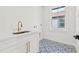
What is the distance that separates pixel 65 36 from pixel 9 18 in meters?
3.70

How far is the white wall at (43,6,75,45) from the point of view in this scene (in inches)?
191

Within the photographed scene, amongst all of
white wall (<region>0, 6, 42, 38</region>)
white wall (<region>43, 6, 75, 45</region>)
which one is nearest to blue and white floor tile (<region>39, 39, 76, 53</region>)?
white wall (<region>43, 6, 75, 45</region>)

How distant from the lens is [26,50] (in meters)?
2.65

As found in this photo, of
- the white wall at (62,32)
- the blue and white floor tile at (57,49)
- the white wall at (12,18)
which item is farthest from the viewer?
the white wall at (62,32)

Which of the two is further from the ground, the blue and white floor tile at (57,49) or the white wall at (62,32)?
the white wall at (62,32)

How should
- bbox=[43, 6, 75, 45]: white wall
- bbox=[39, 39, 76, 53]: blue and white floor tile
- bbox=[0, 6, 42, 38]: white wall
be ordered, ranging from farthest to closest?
bbox=[43, 6, 75, 45]: white wall → bbox=[39, 39, 76, 53]: blue and white floor tile → bbox=[0, 6, 42, 38]: white wall

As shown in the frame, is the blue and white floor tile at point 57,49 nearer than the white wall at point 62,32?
Yes

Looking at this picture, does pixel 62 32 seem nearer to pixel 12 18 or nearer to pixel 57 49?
pixel 57 49

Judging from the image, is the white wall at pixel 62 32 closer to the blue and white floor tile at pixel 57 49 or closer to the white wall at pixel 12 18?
the blue and white floor tile at pixel 57 49

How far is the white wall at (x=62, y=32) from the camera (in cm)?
486

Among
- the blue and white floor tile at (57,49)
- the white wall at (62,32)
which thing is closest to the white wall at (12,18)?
the blue and white floor tile at (57,49)

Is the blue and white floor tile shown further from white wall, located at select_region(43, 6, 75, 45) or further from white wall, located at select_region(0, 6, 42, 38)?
white wall, located at select_region(0, 6, 42, 38)
